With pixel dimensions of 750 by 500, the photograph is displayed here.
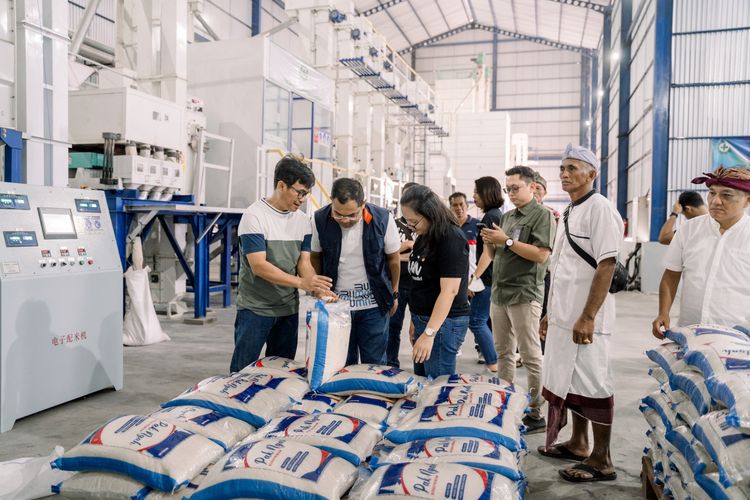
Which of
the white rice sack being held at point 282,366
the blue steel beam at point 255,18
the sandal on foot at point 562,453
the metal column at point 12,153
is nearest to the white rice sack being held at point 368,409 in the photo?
the white rice sack being held at point 282,366

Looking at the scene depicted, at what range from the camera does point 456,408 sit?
2402mm

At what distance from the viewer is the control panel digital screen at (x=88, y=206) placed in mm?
4188

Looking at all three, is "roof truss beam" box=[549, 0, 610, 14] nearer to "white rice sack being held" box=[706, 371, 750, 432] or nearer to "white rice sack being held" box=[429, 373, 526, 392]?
"white rice sack being held" box=[429, 373, 526, 392]

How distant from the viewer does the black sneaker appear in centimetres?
371

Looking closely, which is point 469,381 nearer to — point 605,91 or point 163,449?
point 163,449

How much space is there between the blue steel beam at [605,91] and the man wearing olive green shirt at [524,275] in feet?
62.8

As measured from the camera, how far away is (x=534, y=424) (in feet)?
12.2

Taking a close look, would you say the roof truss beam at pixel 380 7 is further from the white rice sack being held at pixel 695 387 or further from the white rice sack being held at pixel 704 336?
the white rice sack being held at pixel 695 387

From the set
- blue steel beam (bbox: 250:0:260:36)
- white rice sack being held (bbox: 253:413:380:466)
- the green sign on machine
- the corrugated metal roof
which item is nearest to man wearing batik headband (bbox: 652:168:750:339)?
white rice sack being held (bbox: 253:413:380:466)

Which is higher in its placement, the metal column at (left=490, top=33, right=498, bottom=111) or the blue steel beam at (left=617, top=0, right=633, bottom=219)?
the metal column at (left=490, top=33, right=498, bottom=111)

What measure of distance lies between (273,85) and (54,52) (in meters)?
4.99

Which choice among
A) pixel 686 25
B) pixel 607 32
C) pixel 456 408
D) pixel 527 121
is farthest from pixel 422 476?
pixel 527 121

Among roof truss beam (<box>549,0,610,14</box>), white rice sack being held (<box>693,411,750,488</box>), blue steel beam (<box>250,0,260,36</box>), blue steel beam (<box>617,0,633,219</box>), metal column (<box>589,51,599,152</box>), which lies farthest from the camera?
metal column (<box>589,51,599,152</box>)

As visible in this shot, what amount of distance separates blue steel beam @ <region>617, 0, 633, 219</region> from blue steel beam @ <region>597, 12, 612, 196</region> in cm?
319
